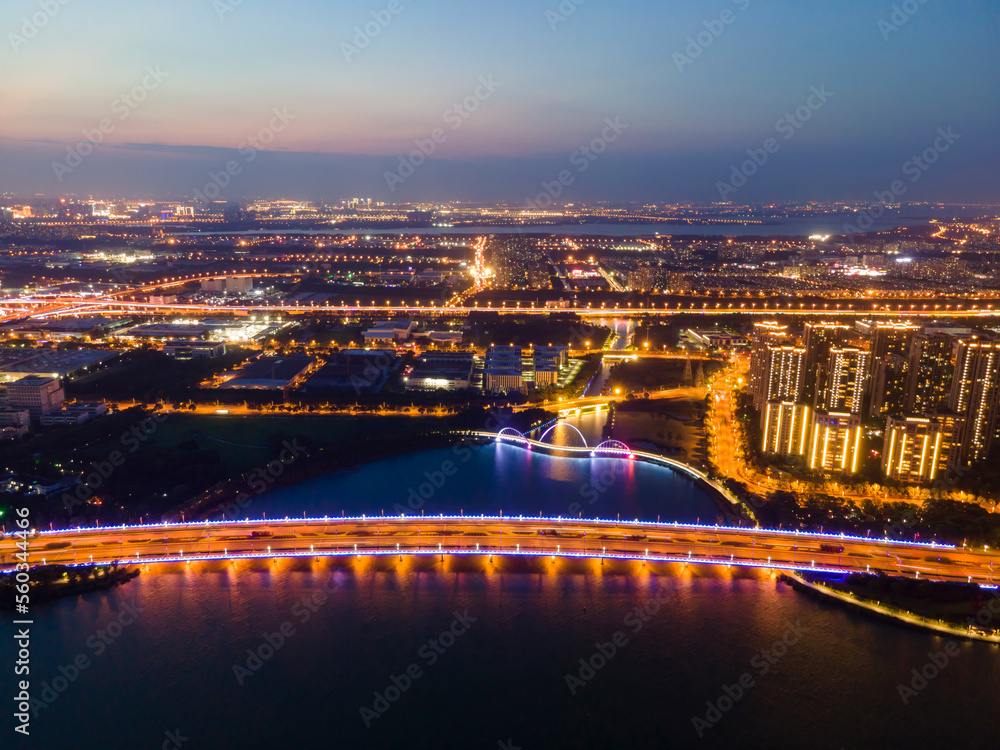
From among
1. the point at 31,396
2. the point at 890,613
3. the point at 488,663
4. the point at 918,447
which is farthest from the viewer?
the point at 31,396

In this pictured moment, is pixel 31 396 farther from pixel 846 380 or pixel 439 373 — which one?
pixel 846 380

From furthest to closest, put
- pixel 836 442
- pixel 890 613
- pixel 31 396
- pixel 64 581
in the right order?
pixel 31 396
pixel 836 442
pixel 64 581
pixel 890 613

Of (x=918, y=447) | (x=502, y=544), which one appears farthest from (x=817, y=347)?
(x=502, y=544)

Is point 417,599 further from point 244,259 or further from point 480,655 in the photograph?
point 244,259

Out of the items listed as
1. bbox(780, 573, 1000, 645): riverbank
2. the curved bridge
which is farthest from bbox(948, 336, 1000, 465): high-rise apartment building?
bbox(780, 573, 1000, 645): riverbank

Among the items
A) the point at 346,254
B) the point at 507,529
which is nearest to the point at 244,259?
the point at 346,254

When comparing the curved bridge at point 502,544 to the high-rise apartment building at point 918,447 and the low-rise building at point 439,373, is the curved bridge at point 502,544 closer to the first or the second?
the high-rise apartment building at point 918,447

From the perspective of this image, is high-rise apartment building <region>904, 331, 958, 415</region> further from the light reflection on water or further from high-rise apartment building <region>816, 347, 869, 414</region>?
the light reflection on water
